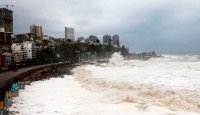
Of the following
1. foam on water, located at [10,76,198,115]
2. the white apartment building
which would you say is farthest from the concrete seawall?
the white apartment building

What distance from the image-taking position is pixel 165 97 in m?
23.7

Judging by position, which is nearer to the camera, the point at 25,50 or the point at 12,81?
the point at 12,81

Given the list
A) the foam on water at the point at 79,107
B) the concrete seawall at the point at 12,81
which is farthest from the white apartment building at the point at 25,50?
the foam on water at the point at 79,107

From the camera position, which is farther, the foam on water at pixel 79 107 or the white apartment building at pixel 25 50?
the white apartment building at pixel 25 50

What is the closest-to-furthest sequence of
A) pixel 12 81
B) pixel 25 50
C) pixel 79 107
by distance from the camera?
pixel 79 107, pixel 12 81, pixel 25 50

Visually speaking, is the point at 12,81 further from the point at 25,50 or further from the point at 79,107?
the point at 25,50

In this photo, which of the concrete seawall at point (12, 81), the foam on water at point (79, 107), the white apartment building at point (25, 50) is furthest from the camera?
the white apartment building at point (25, 50)

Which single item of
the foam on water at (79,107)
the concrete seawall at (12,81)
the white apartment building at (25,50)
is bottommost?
the foam on water at (79,107)

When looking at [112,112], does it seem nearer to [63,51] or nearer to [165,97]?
[165,97]

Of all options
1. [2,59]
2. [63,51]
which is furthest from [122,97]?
[63,51]

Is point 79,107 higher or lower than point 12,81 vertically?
lower

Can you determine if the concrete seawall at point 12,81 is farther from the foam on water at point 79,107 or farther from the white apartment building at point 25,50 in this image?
the white apartment building at point 25,50

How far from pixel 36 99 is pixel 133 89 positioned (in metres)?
8.29

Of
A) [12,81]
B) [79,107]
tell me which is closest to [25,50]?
[12,81]
